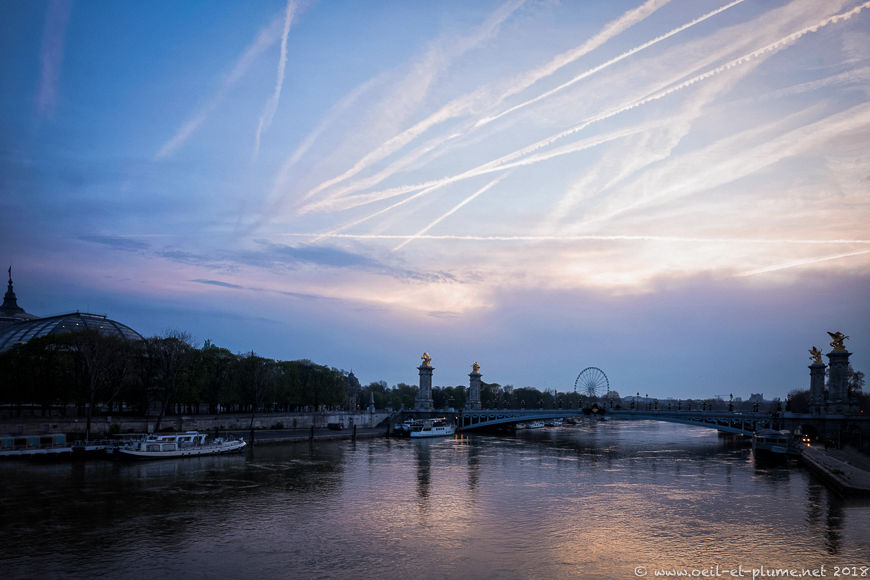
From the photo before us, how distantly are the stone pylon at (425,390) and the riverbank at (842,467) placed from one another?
63768 mm

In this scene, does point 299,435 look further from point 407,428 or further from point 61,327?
point 61,327

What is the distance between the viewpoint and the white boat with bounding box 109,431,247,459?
5681 cm

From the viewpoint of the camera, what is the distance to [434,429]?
328 feet

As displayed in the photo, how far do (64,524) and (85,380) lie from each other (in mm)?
41350

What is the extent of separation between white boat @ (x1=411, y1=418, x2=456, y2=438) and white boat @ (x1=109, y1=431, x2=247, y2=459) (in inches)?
1383

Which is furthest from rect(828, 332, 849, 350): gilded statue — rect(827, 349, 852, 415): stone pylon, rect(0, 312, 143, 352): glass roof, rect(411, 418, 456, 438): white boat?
rect(0, 312, 143, 352): glass roof

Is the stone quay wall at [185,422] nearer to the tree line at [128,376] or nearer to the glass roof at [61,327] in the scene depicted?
the tree line at [128,376]

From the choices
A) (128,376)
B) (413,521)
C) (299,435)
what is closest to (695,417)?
(299,435)

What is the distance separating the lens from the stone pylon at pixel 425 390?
11950 centimetres

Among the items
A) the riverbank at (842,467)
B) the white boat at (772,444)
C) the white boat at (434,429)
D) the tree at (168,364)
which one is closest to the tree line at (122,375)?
the tree at (168,364)

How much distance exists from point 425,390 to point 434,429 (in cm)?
2095

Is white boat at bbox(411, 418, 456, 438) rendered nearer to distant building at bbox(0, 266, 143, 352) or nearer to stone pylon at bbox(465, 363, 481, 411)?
stone pylon at bbox(465, 363, 481, 411)

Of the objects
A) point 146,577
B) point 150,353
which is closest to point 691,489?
point 146,577

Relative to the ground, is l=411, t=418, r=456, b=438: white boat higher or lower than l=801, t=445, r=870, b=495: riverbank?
lower
